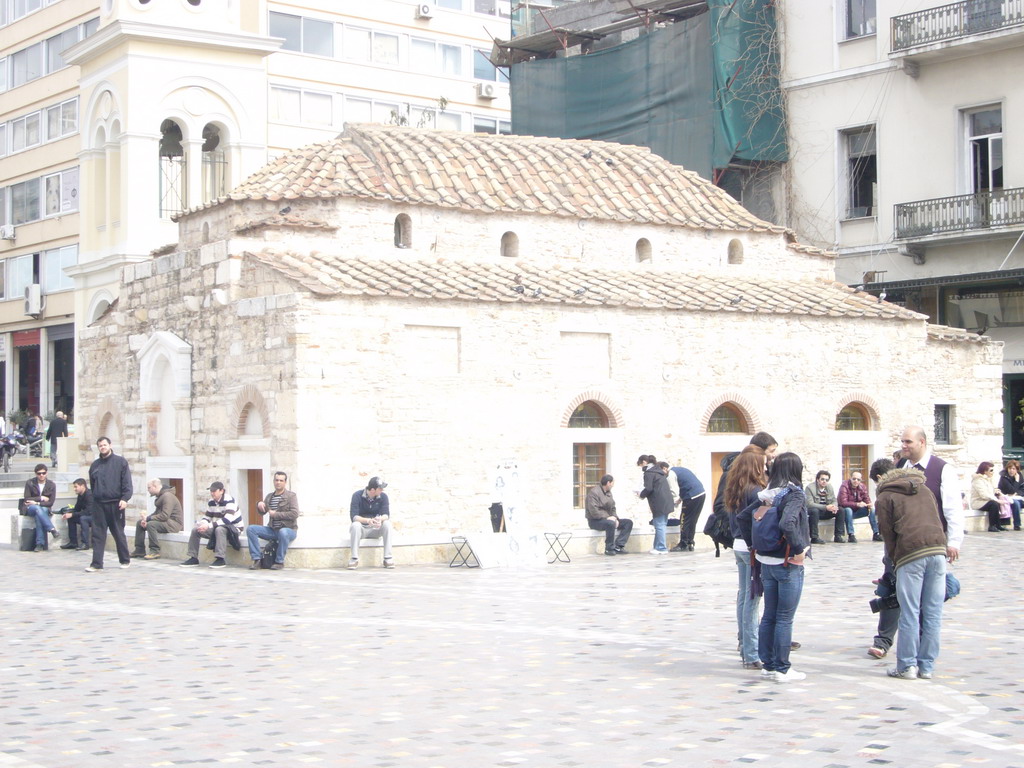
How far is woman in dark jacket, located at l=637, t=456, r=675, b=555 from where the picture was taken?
19.5 meters

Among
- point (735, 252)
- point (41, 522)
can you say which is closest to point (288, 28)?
point (735, 252)

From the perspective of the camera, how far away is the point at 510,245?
21.9 m

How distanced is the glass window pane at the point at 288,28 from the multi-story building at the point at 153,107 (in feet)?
0.15

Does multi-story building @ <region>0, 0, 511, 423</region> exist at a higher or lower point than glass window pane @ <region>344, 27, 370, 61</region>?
lower

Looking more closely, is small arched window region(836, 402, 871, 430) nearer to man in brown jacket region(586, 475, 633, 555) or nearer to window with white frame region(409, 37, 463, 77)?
man in brown jacket region(586, 475, 633, 555)

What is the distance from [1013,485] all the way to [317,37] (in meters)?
24.3

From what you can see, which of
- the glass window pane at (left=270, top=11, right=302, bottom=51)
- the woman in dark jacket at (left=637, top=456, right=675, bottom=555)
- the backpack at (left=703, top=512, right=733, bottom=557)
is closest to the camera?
the backpack at (left=703, top=512, right=733, bottom=557)

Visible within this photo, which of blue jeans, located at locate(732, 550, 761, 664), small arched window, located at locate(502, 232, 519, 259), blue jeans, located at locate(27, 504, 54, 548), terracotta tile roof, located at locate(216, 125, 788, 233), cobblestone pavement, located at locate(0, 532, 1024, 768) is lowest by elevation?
cobblestone pavement, located at locate(0, 532, 1024, 768)

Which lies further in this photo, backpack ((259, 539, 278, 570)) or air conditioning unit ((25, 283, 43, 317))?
air conditioning unit ((25, 283, 43, 317))

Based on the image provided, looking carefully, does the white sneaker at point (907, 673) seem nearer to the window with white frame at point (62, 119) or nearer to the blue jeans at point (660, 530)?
the blue jeans at point (660, 530)

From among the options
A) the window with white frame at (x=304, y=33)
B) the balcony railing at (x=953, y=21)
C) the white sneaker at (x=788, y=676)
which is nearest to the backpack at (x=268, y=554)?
the white sneaker at (x=788, y=676)

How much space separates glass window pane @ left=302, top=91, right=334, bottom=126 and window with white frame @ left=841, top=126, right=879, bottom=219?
53.8 feet

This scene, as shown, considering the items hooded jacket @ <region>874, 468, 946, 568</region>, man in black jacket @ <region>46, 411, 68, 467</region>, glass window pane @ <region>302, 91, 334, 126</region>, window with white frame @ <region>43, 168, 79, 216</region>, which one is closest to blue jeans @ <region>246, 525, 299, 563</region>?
hooded jacket @ <region>874, 468, 946, 568</region>

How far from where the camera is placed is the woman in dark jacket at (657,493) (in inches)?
768
